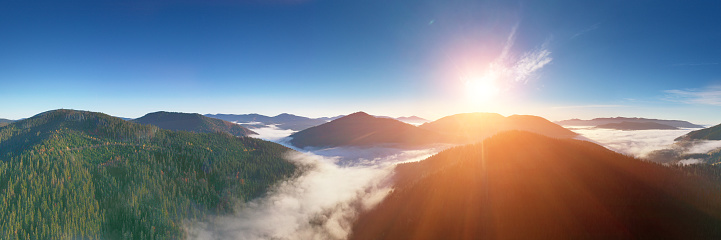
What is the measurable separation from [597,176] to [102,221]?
23348 centimetres

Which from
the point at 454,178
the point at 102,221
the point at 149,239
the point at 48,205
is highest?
the point at 454,178

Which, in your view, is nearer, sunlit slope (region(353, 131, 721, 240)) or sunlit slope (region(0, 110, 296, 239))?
sunlit slope (region(353, 131, 721, 240))

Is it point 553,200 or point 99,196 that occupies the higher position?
point 553,200

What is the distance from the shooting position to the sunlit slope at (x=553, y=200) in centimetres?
7906

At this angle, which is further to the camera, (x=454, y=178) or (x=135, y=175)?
(x=135, y=175)

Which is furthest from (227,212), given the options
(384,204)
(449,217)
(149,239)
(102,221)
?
(449,217)

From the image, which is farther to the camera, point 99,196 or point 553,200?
point 99,196

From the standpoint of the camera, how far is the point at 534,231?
269 ft

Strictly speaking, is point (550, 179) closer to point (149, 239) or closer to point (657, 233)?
point (657, 233)

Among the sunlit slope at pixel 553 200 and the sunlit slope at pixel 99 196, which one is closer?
the sunlit slope at pixel 553 200

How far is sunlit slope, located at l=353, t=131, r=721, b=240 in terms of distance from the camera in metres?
79.1

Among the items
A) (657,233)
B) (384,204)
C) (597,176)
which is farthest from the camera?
(384,204)

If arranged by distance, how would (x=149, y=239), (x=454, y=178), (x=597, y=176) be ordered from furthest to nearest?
(x=149, y=239)
(x=454, y=178)
(x=597, y=176)

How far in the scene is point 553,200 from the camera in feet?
295
